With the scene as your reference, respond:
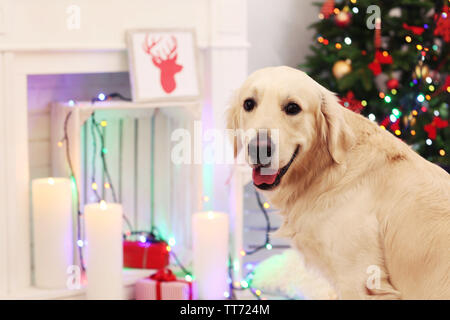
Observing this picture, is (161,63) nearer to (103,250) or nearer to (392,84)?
(103,250)

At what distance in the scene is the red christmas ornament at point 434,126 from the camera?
110 inches

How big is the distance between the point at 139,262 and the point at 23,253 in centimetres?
48

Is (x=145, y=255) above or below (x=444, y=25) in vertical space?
below

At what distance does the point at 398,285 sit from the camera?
842 mm

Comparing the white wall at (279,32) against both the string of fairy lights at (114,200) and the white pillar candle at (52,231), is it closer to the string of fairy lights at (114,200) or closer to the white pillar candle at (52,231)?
the string of fairy lights at (114,200)

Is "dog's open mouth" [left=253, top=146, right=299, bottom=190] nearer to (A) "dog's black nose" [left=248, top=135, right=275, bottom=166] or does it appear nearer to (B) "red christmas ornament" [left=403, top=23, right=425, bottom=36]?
(A) "dog's black nose" [left=248, top=135, right=275, bottom=166]

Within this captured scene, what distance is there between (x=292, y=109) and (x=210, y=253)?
1735mm

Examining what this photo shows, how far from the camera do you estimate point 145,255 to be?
270 cm

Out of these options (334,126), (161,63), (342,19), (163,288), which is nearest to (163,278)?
(163,288)

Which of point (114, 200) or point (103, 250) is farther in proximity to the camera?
point (114, 200)

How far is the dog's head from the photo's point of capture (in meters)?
0.71

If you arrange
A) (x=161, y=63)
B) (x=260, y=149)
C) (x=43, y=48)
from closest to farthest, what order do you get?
(x=260, y=149), (x=43, y=48), (x=161, y=63)

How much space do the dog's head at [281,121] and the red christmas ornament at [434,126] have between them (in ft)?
6.75

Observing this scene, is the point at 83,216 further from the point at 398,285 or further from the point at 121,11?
the point at 398,285
